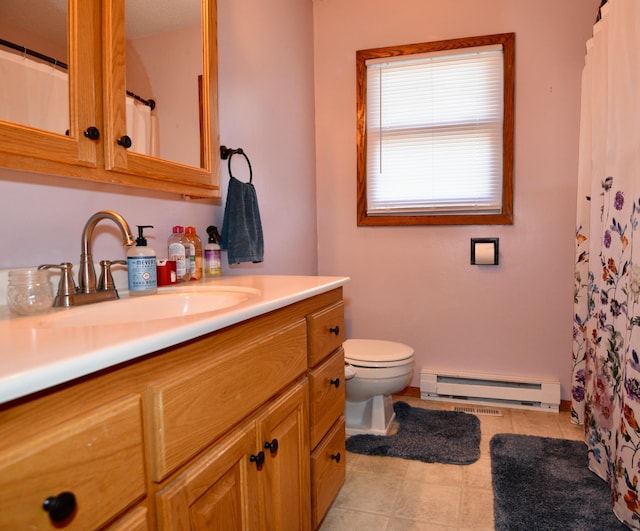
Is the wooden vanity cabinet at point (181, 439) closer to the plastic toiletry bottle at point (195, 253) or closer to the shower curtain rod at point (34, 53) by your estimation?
the plastic toiletry bottle at point (195, 253)

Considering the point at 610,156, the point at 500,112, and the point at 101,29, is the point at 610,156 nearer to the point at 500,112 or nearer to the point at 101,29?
the point at 500,112

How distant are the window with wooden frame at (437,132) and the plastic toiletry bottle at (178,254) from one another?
1509mm

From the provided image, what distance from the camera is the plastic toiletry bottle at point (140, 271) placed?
123cm

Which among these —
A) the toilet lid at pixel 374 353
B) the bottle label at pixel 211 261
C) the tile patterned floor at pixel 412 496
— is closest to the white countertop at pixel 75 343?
the bottle label at pixel 211 261

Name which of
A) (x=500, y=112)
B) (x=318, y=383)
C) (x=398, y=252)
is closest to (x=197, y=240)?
(x=318, y=383)

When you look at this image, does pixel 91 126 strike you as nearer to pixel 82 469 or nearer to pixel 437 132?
pixel 82 469

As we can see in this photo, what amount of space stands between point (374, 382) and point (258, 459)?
1.19 metres

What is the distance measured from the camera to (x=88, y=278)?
1.12 meters

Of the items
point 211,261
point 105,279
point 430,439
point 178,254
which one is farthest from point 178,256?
point 430,439

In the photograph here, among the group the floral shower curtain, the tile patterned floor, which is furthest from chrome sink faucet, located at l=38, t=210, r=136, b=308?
the floral shower curtain

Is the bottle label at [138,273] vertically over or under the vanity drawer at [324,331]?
over

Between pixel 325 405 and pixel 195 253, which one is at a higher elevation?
pixel 195 253

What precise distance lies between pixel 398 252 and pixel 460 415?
100 centimetres

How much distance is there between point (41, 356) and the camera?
57 cm
